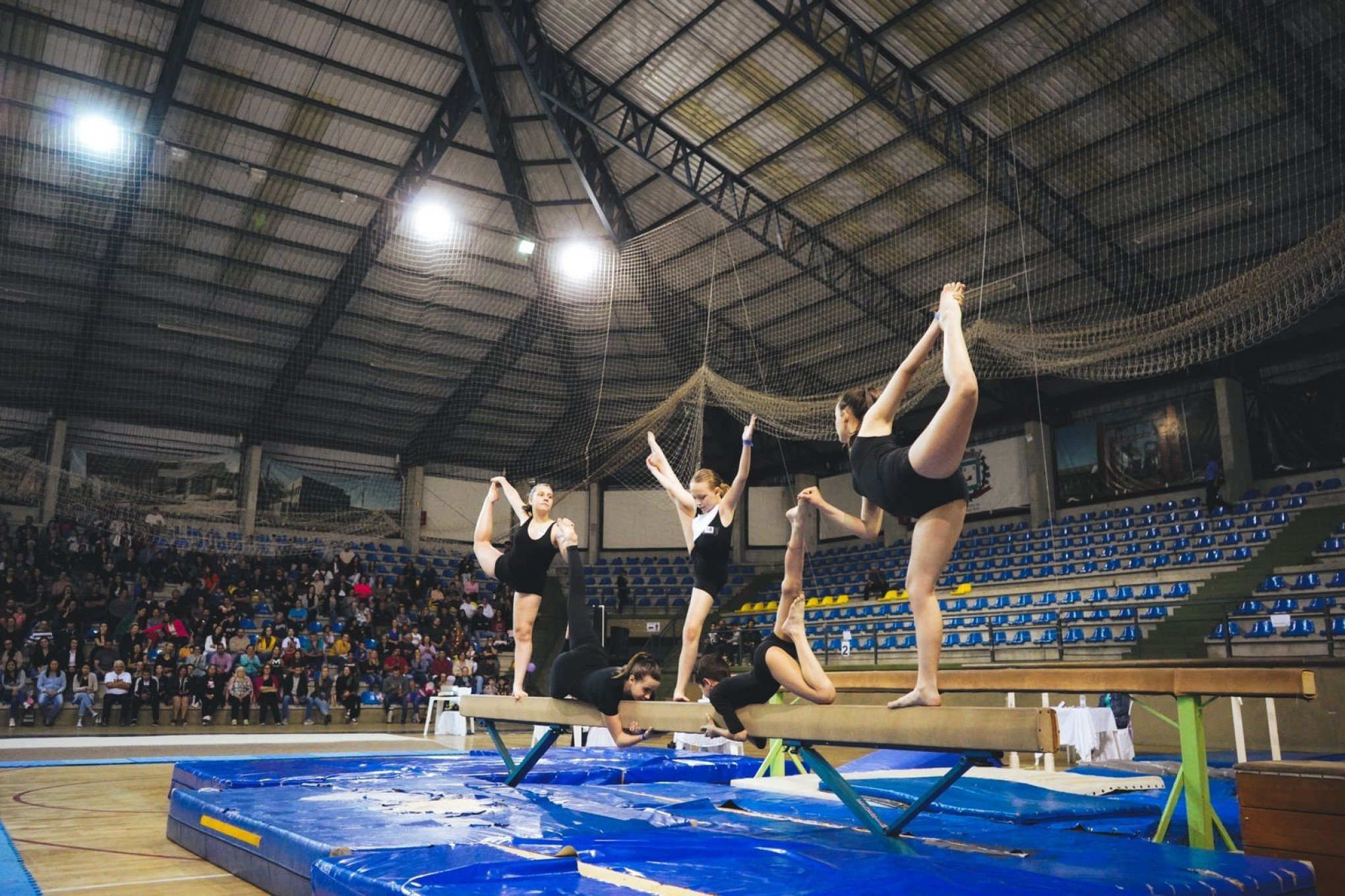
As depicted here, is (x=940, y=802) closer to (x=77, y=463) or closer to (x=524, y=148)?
(x=524, y=148)

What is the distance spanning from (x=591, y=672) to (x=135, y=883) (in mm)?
2654

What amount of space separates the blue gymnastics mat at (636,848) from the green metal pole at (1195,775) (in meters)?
0.42

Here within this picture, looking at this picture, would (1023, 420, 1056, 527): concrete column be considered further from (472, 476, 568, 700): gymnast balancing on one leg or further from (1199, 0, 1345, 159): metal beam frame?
(472, 476, 568, 700): gymnast balancing on one leg

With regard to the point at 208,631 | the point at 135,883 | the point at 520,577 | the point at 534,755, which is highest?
the point at 520,577

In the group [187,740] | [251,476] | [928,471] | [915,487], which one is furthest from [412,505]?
[928,471]

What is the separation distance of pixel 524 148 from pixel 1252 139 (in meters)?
13.0

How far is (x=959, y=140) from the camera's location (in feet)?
48.4

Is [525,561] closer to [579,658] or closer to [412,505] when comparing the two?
[579,658]

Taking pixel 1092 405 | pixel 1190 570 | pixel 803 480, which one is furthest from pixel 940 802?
pixel 803 480

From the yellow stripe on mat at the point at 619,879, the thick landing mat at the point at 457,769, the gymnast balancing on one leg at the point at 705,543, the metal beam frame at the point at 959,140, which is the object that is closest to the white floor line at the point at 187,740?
the thick landing mat at the point at 457,769

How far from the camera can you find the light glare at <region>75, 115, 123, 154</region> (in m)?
14.6

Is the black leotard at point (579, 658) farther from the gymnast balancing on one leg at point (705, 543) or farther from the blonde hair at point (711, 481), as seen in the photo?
the blonde hair at point (711, 481)

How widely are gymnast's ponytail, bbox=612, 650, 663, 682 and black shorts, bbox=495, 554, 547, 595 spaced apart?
3.97ft

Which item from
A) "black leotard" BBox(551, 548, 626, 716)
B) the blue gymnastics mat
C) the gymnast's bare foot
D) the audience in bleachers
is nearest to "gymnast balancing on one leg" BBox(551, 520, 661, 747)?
"black leotard" BBox(551, 548, 626, 716)
